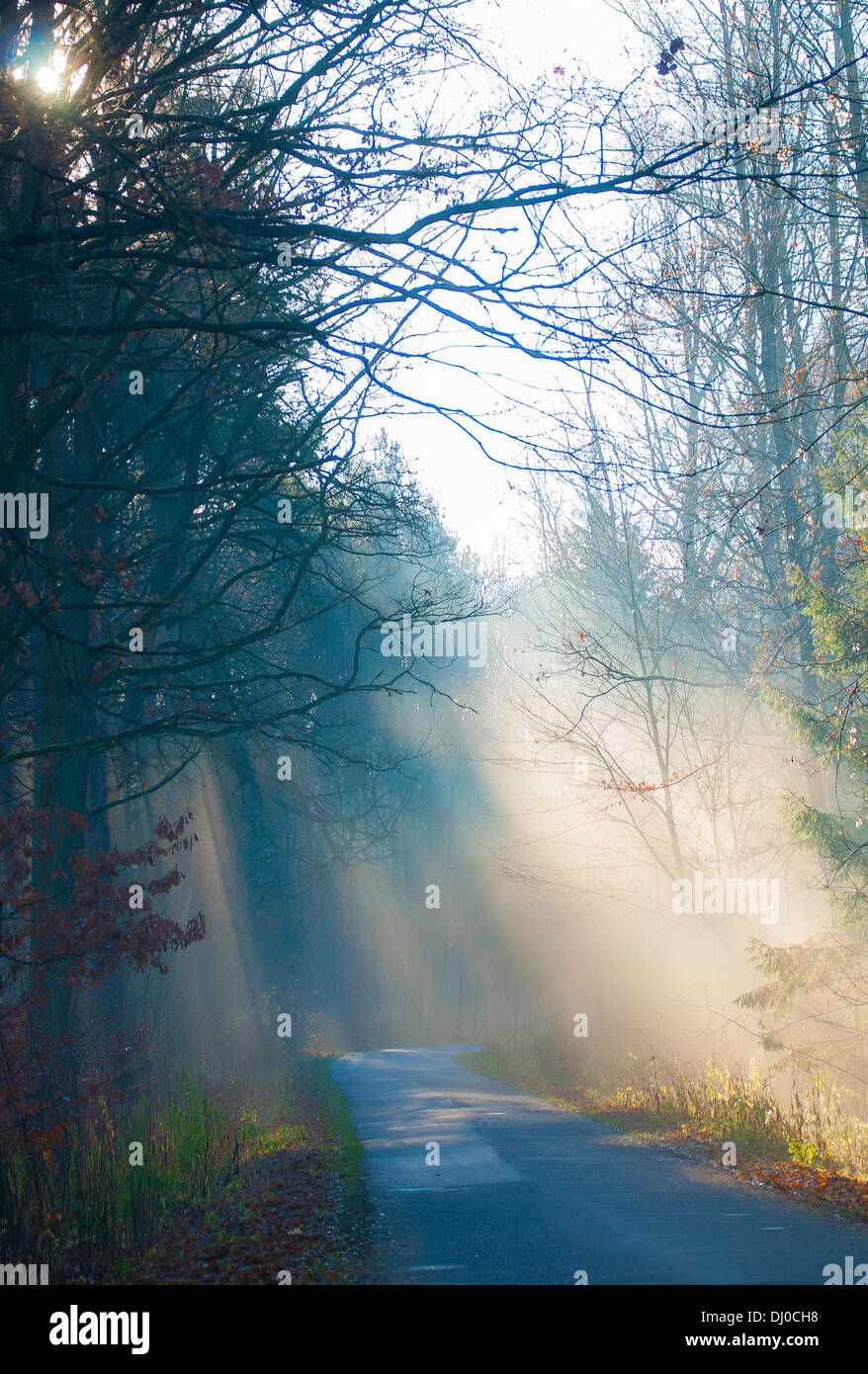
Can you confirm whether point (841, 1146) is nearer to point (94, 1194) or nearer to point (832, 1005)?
point (832, 1005)

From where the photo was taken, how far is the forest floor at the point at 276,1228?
253 inches

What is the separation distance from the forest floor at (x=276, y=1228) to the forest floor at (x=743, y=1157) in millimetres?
3404

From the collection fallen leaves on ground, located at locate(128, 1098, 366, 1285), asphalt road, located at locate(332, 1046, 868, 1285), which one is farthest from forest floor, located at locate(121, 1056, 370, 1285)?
asphalt road, located at locate(332, 1046, 868, 1285)

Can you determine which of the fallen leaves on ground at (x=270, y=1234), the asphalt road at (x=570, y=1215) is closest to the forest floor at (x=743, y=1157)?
the asphalt road at (x=570, y=1215)

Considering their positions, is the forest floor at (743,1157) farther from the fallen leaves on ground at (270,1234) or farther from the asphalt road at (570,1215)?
the fallen leaves on ground at (270,1234)

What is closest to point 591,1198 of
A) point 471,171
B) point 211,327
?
point 211,327

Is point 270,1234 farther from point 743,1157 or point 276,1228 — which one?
point 743,1157

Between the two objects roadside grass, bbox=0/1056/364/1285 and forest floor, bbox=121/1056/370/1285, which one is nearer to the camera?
forest floor, bbox=121/1056/370/1285

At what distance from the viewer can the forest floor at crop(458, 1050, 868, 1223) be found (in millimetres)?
8219

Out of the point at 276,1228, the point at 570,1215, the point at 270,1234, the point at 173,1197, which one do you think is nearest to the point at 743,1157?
the point at 570,1215

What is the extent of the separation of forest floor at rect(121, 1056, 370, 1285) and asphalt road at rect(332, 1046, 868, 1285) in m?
0.27

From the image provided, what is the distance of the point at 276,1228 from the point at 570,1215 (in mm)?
2136

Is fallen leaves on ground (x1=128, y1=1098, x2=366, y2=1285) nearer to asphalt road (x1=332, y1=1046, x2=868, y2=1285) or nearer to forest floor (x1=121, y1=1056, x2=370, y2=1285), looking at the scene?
forest floor (x1=121, y1=1056, x2=370, y2=1285)

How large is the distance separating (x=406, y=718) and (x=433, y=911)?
56.2ft
